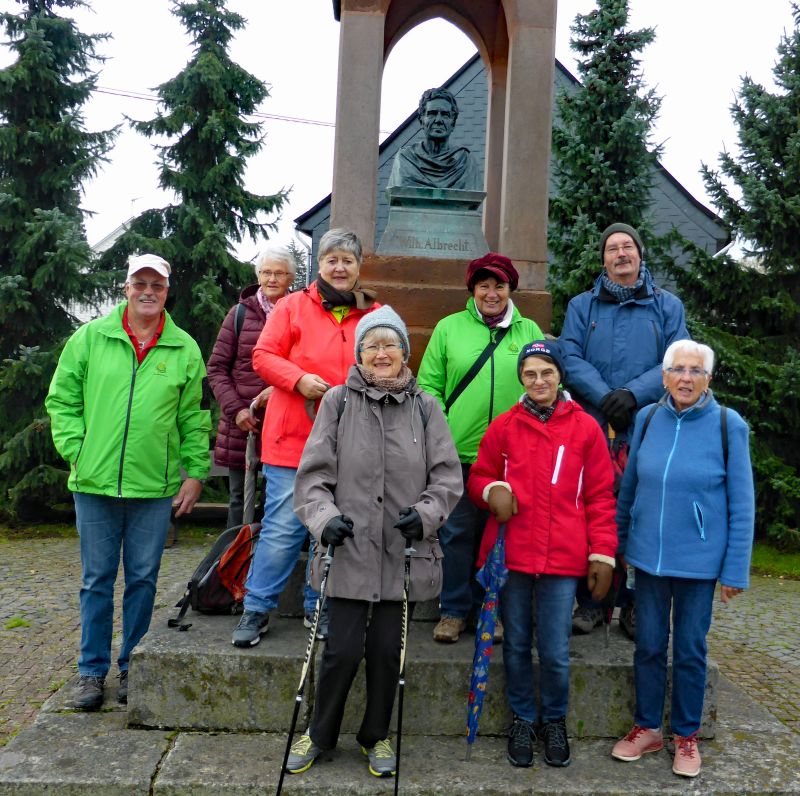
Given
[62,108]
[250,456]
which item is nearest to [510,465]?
[250,456]

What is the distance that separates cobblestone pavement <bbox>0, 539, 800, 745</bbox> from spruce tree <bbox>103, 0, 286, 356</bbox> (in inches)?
155

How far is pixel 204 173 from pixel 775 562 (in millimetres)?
9212

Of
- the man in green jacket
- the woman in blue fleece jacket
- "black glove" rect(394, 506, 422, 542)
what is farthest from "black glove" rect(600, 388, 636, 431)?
the man in green jacket

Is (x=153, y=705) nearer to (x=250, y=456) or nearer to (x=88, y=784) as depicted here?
(x=88, y=784)

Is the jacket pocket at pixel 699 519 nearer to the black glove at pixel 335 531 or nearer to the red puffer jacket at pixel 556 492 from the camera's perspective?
the red puffer jacket at pixel 556 492

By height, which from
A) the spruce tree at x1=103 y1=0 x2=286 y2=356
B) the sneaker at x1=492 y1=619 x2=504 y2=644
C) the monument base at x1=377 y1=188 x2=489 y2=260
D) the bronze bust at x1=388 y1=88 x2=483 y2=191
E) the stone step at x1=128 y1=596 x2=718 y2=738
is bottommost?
the stone step at x1=128 y1=596 x2=718 y2=738

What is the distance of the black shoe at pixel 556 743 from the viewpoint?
352 centimetres

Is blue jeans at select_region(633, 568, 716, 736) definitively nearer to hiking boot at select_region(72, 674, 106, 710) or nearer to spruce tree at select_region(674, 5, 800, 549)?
hiking boot at select_region(72, 674, 106, 710)

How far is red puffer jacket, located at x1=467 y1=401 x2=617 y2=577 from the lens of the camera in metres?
3.51

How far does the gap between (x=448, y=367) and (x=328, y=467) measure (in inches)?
42.0

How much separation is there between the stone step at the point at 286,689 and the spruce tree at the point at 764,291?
23.7 feet

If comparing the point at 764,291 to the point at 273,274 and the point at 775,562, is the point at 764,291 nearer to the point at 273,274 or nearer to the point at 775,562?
the point at 775,562

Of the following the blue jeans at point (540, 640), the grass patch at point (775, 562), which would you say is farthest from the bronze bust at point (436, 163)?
the grass patch at point (775, 562)

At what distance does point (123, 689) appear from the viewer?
4.05m
